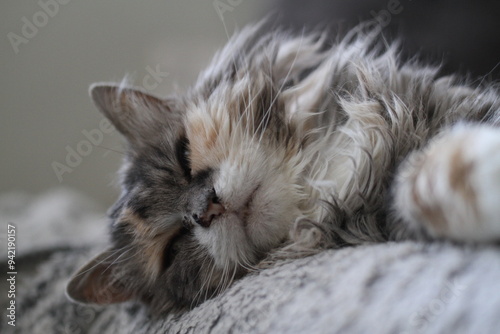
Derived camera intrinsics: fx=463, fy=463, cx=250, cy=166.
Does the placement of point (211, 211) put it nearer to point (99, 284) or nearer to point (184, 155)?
point (184, 155)

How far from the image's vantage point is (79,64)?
2.93 meters

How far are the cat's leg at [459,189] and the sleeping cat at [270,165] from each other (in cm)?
6

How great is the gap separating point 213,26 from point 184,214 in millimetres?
2115

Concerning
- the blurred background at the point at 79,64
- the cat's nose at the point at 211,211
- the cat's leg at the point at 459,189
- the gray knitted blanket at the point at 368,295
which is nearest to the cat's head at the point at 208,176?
the cat's nose at the point at 211,211

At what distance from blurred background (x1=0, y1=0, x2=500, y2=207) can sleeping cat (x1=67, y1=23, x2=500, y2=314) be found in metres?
1.19

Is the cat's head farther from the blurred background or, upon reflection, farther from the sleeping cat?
the blurred background

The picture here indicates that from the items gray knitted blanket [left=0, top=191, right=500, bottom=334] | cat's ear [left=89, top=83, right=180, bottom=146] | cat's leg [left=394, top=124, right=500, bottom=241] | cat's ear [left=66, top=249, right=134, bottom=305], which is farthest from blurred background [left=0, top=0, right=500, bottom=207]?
cat's leg [left=394, top=124, right=500, bottom=241]

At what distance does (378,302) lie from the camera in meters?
0.73

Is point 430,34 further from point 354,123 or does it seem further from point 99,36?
point 99,36

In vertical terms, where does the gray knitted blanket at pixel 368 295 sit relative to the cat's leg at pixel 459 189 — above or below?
below

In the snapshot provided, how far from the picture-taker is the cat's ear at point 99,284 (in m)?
1.45

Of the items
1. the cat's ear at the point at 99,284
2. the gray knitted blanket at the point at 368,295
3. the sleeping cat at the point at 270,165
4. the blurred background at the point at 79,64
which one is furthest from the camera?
the blurred background at the point at 79,64

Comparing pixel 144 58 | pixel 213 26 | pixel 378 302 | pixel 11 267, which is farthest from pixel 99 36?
Result: pixel 378 302

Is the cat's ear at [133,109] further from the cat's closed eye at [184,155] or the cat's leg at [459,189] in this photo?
the cat's leg at [459,189]
